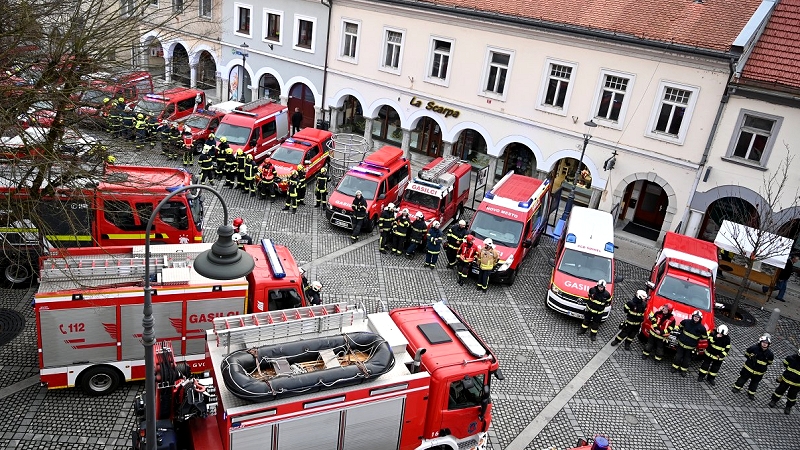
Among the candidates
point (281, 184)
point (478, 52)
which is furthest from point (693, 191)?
point (281, 184)

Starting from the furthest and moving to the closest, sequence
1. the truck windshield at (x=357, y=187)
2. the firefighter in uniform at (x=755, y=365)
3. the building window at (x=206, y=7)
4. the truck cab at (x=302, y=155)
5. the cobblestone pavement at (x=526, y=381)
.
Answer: the building window at (x=206, y=7), the truck cab at (x=302, y=155), the truck windshield at (x=357, y=187), the firefighter in uniform at (x=755, y=365), the cobblestone pavement at (x=526, y=381)

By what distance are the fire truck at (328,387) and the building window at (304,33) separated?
816 inches

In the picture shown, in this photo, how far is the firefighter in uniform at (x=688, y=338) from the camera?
14.7 metres

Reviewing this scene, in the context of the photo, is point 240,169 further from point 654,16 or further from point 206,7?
point 654,16

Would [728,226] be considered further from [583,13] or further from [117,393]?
[117,393]

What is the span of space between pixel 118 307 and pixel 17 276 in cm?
570

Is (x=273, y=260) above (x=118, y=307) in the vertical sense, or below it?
above

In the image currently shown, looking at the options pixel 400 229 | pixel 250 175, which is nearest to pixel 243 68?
→ pixel 250 175

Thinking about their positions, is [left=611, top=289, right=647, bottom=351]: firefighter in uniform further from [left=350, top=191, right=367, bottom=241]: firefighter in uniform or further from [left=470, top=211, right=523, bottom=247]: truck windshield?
[left=350, top=191, right=367, bottom=241]: firefighter in uniform

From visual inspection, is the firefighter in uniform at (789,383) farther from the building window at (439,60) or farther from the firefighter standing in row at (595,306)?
the building window at (439,60)

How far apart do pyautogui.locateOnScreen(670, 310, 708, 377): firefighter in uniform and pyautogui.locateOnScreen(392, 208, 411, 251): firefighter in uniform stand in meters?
8.04

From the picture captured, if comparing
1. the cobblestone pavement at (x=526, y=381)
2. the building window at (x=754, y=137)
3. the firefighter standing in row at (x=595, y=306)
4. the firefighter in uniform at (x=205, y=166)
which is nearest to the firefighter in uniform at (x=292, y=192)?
the cobblestone pavement at (x=526, y=381)

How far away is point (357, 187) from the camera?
2080 centimetres

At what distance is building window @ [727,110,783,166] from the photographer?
19.4 m
